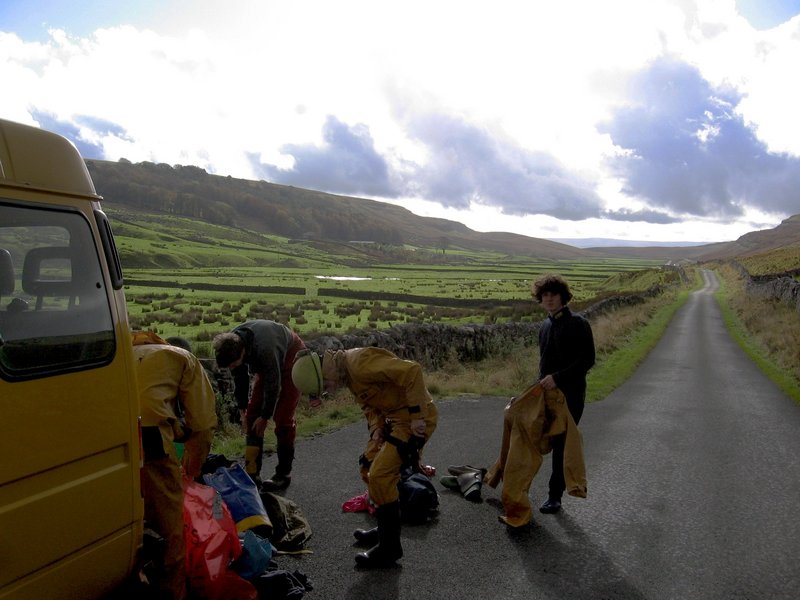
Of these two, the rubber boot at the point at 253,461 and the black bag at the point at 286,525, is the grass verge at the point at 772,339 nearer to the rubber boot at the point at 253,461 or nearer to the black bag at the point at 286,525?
the rubber boot at the point at 253,461

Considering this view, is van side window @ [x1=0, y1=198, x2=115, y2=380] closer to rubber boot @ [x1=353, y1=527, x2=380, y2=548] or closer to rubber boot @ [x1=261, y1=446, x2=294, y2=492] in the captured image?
rubber boot @ [x1=353, y1=527, x2=380, y2=548]

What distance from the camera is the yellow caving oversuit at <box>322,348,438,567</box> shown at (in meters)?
4.25

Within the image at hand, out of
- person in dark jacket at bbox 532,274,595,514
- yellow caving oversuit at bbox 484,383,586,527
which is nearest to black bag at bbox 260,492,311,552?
yellow caving oversuit at bbox 484,383,586,527

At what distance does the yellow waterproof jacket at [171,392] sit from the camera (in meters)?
3.46

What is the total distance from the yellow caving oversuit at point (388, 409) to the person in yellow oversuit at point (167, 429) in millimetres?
972

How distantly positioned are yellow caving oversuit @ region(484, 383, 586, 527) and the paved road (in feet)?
0.79

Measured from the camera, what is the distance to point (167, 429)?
3.49 m

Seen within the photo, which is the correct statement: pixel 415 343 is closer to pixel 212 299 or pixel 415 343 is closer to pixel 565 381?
pixel 565 381

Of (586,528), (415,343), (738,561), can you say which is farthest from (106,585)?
(415,343)

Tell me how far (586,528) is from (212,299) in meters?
37.5

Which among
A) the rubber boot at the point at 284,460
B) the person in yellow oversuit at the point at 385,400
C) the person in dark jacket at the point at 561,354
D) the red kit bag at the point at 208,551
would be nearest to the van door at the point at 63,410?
the red kit bag at the point at 208,551

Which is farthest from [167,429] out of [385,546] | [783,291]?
[783,291]

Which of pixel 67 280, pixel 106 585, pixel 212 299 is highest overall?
pixel 67 280

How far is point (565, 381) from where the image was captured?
17.3 feet
